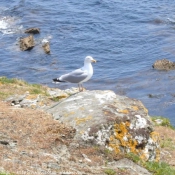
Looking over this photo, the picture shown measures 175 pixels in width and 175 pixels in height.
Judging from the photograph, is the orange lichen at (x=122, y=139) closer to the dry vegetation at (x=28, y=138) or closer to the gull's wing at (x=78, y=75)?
the dry vegetation at (x=28, y=138)

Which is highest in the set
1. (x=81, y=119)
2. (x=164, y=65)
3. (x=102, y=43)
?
(x=81, y=119)

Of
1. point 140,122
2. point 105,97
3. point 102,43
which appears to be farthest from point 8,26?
point 140,122

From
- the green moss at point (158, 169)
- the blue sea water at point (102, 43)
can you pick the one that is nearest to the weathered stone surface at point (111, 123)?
the green moss at point (158, 169)

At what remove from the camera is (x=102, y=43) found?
43938 millimetres

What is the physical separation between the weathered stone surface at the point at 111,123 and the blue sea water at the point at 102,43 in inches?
555

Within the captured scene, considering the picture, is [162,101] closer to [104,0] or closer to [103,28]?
[103,28]

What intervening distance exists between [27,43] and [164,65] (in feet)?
41.3

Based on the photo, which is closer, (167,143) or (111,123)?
(111,123)

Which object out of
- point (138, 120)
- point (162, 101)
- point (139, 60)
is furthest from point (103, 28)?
point (138, 120)

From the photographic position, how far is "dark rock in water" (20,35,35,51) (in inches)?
1683

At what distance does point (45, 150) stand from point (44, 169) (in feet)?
5.01

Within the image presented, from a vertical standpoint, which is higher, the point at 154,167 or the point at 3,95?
the point at 154,167

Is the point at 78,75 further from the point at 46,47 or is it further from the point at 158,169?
the point at 46,47

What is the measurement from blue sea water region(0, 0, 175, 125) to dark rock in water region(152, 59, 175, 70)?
69 centimetres
